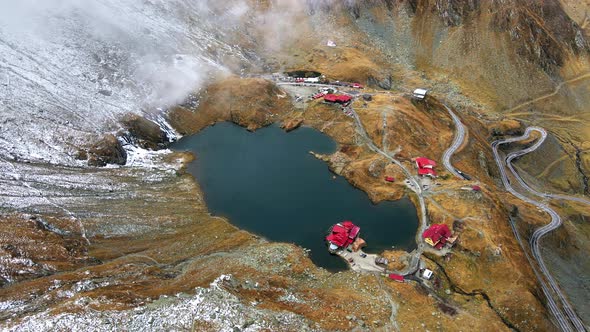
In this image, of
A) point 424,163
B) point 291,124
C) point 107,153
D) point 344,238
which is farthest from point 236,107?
point 344,238

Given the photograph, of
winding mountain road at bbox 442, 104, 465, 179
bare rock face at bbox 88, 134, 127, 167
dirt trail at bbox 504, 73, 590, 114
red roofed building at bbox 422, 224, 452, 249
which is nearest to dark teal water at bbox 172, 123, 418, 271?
red roofed building at bbox 422, 224, 452, 249

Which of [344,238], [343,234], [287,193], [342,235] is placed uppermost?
[287,193]

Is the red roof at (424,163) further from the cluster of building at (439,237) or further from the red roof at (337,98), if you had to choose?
the red roof at (337,98)

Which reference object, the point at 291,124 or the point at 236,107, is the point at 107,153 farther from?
the point at 291,124

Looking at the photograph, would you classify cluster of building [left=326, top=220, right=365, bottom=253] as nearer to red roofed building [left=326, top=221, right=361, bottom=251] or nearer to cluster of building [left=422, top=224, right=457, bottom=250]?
red roofed building [left=326, top=221, right=361, bottom=251]

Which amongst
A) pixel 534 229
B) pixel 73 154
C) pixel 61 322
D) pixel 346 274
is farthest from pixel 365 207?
pixel 73 154
